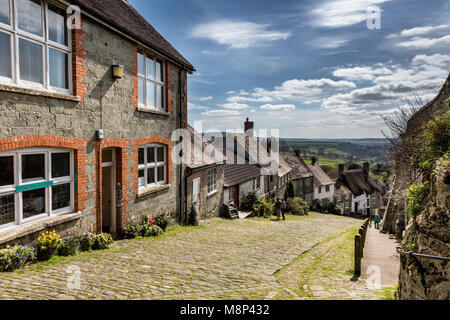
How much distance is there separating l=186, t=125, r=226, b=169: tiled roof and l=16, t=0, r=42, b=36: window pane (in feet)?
26.1

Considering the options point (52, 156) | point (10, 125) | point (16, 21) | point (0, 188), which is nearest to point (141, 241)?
point (52, 156)

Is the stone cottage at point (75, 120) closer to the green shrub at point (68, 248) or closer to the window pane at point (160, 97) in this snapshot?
the window pane at point (160, 97)

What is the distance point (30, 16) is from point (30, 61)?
96 centimetres

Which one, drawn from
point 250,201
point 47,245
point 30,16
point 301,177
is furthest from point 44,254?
point 301,177

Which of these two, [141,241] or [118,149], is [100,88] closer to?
[118,149]

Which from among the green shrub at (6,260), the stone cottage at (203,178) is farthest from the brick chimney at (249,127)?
the green shrub at (6,260)

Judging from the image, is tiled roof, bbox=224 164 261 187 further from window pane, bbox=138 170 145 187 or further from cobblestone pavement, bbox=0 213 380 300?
cobblestone pavement, bbox=0 213 380 300

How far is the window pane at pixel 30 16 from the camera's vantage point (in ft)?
20.1

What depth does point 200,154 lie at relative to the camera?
15.9 metres

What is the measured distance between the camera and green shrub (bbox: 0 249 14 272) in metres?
5.55

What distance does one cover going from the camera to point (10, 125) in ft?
19.2

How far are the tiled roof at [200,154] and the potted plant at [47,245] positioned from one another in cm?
750

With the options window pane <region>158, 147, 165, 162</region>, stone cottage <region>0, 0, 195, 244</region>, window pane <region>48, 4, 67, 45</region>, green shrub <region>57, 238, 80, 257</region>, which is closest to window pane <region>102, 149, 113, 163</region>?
stone cottage <region>0, 0, 195, 244</region>

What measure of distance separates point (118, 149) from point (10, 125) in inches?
146
